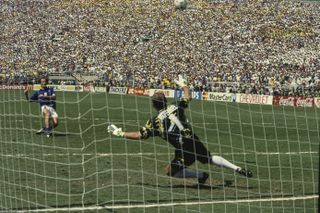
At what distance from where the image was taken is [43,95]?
70.9 feet

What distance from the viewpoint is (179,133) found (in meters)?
12.2

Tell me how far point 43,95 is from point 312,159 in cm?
891

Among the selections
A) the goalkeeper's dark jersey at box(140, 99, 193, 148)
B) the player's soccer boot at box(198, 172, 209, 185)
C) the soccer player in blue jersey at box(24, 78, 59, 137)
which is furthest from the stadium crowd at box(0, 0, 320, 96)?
the goalkeeper's dark jersey at box(140, 99, 193, 148)

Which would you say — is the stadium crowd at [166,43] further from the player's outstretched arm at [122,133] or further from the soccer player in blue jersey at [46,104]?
the player's outstretched arm at [122,133]

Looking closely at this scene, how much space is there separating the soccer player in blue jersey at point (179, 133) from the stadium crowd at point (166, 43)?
35.5 m

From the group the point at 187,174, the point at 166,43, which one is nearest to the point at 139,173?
the point at 187,174

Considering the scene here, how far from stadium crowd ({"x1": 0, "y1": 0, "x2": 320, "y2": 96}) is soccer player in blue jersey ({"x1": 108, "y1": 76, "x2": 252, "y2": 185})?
117 ft

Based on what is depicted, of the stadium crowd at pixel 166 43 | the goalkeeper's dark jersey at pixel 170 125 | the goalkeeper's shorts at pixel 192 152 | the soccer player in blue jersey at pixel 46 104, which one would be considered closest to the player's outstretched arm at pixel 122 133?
the goalkeeper's dark jersey at pixel 170 125

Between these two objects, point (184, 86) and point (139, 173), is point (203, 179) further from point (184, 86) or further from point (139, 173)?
point (139, 173)

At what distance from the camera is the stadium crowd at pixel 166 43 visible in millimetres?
55250

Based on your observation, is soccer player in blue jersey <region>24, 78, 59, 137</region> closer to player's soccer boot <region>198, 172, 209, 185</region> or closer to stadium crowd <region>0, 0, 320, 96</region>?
player's soccer boot <region>198, 172, 209, 185</region>

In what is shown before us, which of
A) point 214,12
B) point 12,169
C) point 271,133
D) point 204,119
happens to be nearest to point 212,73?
point 214,12

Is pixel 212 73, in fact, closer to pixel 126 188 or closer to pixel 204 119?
pixel 204 119

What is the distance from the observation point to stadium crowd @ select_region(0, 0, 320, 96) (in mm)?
55250
